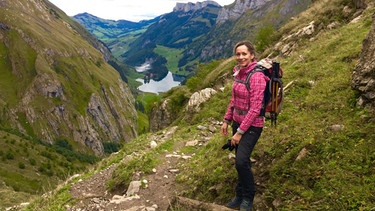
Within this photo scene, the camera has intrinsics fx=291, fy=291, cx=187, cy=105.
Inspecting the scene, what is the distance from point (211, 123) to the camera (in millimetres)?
19562

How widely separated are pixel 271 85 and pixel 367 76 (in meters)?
4.20

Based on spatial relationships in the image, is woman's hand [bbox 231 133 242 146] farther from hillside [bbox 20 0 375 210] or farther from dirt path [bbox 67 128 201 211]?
dirt path [bbox 67 128 201 211]

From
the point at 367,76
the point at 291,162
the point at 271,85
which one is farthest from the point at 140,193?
the point at 367,76

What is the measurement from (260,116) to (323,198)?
2277 mm

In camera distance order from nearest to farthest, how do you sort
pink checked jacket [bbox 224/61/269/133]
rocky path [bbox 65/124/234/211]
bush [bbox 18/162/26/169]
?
pink checked jacket [bbox 224/61/269/133]
rocky path [bbox 65/124/234/211]
bush [bbox 18/162/26/169]

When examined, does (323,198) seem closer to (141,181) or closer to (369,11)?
(141,181)

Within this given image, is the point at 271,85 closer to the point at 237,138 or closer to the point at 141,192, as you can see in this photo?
the point at 237,138

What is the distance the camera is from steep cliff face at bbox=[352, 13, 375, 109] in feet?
28.7

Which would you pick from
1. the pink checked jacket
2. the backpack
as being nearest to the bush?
the pink checked jacket

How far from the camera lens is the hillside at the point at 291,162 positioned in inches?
268

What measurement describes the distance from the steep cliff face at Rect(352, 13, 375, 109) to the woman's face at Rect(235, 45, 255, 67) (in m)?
4.30

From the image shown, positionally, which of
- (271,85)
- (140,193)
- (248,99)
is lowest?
(140,193)

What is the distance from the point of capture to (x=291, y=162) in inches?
316

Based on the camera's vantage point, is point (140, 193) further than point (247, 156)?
Yes
